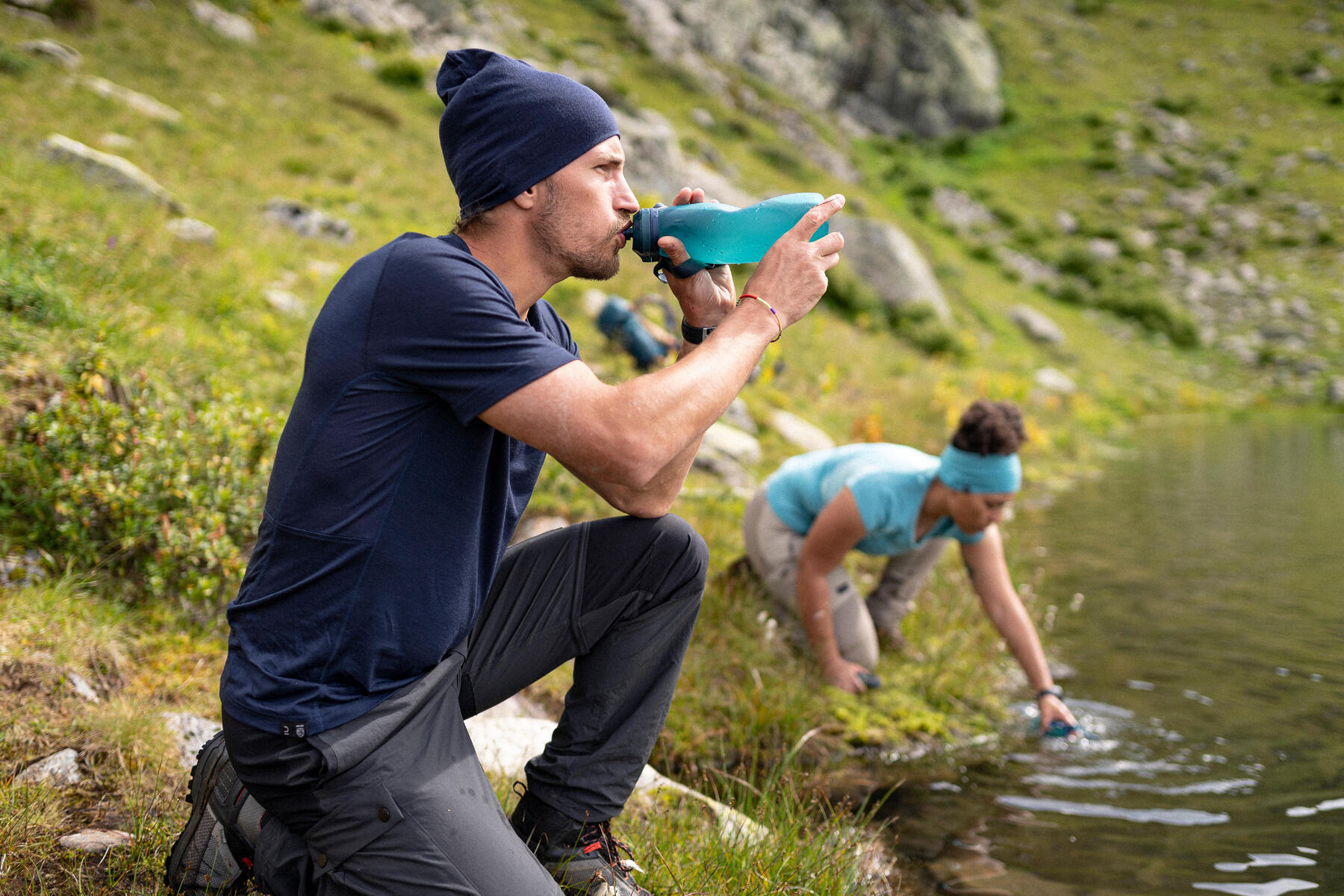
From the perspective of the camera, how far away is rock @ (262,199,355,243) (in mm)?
8742

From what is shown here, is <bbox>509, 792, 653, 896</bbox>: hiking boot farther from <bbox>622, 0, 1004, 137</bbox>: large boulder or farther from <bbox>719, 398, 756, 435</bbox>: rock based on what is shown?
<bbox>622, 0, 1004, 137</bbox>: large boulder

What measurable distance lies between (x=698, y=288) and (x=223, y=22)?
15147 millimetres

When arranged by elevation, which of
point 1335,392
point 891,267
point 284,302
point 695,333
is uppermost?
point 695,333

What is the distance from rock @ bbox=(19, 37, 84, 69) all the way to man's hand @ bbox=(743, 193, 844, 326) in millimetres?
11528

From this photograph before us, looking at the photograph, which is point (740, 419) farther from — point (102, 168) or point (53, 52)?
point (53, 52)

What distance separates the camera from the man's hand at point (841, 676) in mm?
4344

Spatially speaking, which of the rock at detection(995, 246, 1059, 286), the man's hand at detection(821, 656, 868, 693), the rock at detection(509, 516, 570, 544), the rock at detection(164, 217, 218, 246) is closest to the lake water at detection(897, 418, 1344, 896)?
the man's hand at detection(821, 656, 868, 693)

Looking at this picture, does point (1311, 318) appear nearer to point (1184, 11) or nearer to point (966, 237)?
point (966, 237)

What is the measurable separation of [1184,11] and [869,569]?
4940cm

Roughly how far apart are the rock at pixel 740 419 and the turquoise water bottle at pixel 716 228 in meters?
5.64

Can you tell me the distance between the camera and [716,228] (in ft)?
7.58

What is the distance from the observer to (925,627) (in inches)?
202

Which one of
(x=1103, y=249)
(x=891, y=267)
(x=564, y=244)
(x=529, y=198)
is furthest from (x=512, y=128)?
(x=1103, y=249)

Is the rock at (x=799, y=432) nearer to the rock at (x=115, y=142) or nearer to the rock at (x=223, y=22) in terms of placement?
the rock at (x=115, y=142)
